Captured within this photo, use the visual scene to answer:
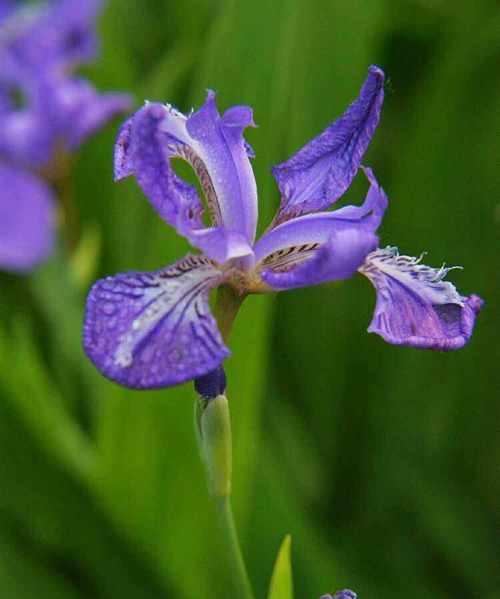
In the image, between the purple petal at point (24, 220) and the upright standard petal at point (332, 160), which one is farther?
the purple petal at point (24, 220)

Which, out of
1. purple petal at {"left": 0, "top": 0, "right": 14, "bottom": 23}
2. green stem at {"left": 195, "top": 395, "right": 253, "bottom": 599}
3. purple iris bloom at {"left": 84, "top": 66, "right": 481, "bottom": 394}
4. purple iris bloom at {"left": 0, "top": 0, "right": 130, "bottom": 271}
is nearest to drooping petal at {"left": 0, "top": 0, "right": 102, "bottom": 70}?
purple iris bloom at {"left": 0, "top": 0, "right": 130, "bottom": 271}

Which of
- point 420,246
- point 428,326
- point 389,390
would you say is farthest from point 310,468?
point 428,326

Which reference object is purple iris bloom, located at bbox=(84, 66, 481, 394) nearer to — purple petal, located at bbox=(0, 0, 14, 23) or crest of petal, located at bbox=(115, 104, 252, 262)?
crest of petal, located at bbox=(115, 104, 252, 262)

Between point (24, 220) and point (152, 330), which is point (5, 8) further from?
point (152, 330)

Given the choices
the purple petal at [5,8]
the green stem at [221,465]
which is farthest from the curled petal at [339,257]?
the purple petal at [5,8]

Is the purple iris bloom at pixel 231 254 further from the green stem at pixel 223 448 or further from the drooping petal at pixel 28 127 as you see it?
the drooping petal at pixel 28 127

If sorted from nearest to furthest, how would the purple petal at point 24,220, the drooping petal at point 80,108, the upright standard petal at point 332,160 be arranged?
the upright standard petal at point 332,160
the drooping petal at point 80,108
the purple petal at point 24,220

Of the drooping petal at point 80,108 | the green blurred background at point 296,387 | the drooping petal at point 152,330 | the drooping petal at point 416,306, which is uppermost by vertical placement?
the drooping petal at point 152,330

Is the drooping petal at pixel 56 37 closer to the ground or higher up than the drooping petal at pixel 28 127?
higher up
